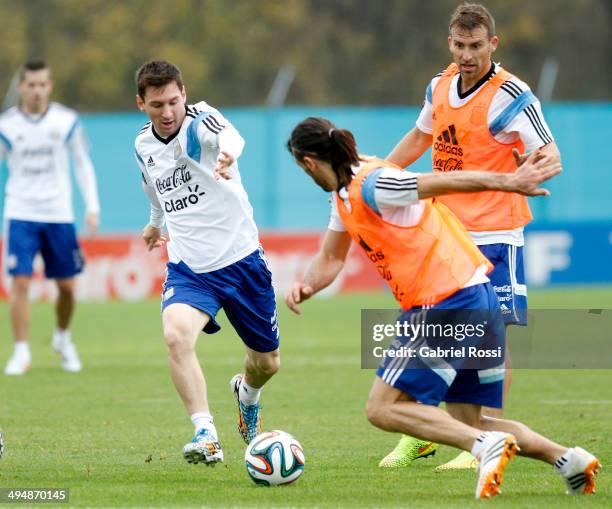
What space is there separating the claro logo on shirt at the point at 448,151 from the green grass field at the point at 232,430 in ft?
5.58

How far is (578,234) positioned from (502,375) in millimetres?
15572

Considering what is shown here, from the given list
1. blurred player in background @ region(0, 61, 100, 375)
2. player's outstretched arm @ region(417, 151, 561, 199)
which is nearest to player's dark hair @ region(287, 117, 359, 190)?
player's outstretched arm @ region(417, 151, 561, 199)

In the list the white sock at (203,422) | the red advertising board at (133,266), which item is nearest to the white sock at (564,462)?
the white sock at (203,422)

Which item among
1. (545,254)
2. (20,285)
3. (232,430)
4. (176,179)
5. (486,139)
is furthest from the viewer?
(545,254)

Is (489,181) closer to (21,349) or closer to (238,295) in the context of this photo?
(238,295)

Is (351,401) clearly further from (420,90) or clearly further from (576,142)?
(420,90)

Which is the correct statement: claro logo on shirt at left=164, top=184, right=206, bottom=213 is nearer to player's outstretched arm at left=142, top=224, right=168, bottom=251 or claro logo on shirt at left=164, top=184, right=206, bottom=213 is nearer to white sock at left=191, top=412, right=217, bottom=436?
player's outstretched arm at left=142, top=224, right=168, bottom=251

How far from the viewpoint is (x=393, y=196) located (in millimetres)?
6105

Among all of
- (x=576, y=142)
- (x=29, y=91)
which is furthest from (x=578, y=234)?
(x=29, y=91)

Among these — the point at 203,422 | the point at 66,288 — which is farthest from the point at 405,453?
the point at 66,288

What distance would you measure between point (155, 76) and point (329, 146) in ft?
5.30

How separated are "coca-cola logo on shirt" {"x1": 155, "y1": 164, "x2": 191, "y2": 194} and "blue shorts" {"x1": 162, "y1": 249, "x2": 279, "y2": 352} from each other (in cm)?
45

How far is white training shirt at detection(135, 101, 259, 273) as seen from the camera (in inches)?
305

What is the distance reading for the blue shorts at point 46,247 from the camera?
1250cm
